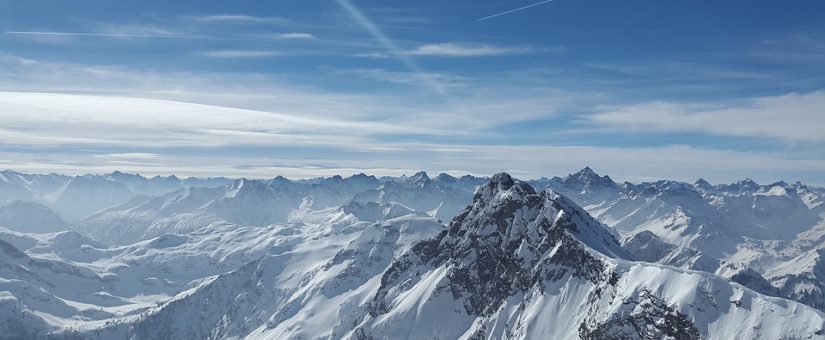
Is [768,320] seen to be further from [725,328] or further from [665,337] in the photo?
[665,337]

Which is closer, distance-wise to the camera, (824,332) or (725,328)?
(824,332)

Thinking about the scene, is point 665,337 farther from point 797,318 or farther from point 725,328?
point 797,318

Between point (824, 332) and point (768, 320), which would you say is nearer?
point (824, 332)

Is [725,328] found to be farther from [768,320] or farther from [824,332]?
[824,332]

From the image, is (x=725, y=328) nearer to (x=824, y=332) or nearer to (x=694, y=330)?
(x=694, y=330)

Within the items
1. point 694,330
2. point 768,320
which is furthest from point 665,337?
point 768,320

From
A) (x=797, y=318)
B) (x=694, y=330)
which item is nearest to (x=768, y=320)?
(x=797, y=318)

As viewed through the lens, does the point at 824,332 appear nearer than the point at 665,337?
Yes

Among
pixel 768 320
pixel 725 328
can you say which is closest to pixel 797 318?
pixel 768 320

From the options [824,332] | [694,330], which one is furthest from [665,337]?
[824,332]
